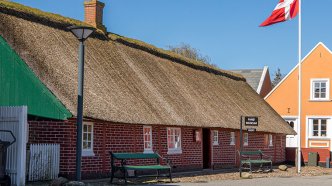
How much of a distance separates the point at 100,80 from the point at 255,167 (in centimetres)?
1337

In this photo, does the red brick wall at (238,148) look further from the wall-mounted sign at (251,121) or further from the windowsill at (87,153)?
the windowsill at (87,153)

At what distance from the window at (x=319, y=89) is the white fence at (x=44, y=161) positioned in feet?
91.7

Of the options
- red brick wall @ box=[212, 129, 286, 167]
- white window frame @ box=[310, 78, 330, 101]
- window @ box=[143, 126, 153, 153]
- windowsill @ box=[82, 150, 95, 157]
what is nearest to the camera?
windowsill @ box=[82, 150, 95, 157]

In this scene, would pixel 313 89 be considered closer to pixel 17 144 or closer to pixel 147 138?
pixel 147 138

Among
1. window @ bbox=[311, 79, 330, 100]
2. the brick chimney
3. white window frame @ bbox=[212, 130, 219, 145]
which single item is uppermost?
the brick chimney

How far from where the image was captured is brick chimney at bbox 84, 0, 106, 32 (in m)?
27.4

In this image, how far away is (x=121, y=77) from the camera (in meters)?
24.5

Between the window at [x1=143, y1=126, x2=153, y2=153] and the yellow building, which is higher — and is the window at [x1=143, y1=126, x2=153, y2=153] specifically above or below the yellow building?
below

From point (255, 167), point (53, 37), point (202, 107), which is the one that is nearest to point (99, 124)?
point (53, 37)

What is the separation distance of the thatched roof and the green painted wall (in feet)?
1.64

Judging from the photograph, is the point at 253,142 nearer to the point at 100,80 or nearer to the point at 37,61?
the point at 100,80

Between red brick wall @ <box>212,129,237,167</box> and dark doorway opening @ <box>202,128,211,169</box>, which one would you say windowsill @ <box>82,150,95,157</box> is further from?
red brick wall @ <box>212,129,237,167</box>

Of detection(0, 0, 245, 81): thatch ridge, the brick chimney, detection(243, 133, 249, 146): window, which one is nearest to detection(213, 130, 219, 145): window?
detection(243, 133, 249, 146): window

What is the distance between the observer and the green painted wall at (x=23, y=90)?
1819cm
